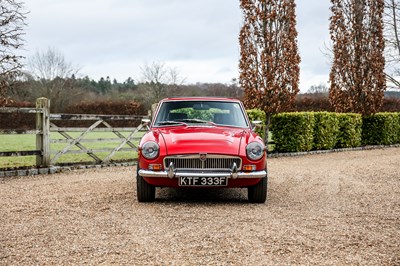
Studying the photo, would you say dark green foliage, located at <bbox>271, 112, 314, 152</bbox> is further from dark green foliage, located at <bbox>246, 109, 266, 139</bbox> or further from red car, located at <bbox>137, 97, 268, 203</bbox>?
red car, located at <bbox>137, 97, 268, 203</bbox>

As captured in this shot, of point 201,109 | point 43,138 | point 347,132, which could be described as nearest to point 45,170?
point 43,138

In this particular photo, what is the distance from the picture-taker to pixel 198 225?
16.8ft

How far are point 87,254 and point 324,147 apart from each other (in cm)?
1517

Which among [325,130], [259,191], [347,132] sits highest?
[325,130]

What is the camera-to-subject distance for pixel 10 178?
9.55 metres

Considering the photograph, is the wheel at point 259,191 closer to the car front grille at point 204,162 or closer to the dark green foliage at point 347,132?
the car front grille at point 204,162

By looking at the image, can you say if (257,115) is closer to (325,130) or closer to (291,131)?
(291,131)

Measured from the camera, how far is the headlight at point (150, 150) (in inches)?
245

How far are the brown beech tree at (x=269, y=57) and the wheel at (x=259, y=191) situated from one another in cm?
1009

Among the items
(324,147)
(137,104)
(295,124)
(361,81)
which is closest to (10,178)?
(295,124)

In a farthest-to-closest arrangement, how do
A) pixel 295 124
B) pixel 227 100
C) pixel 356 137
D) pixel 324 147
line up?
pixel 356 137 → pixel 324 147 → pixel 295 124 → pixel 227 100

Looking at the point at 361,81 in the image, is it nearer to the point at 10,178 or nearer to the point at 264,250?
the point at 10,178

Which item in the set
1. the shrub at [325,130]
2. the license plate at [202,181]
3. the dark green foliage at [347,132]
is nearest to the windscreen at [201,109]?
the license plate at [202,181]

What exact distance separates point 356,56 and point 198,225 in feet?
60.4
